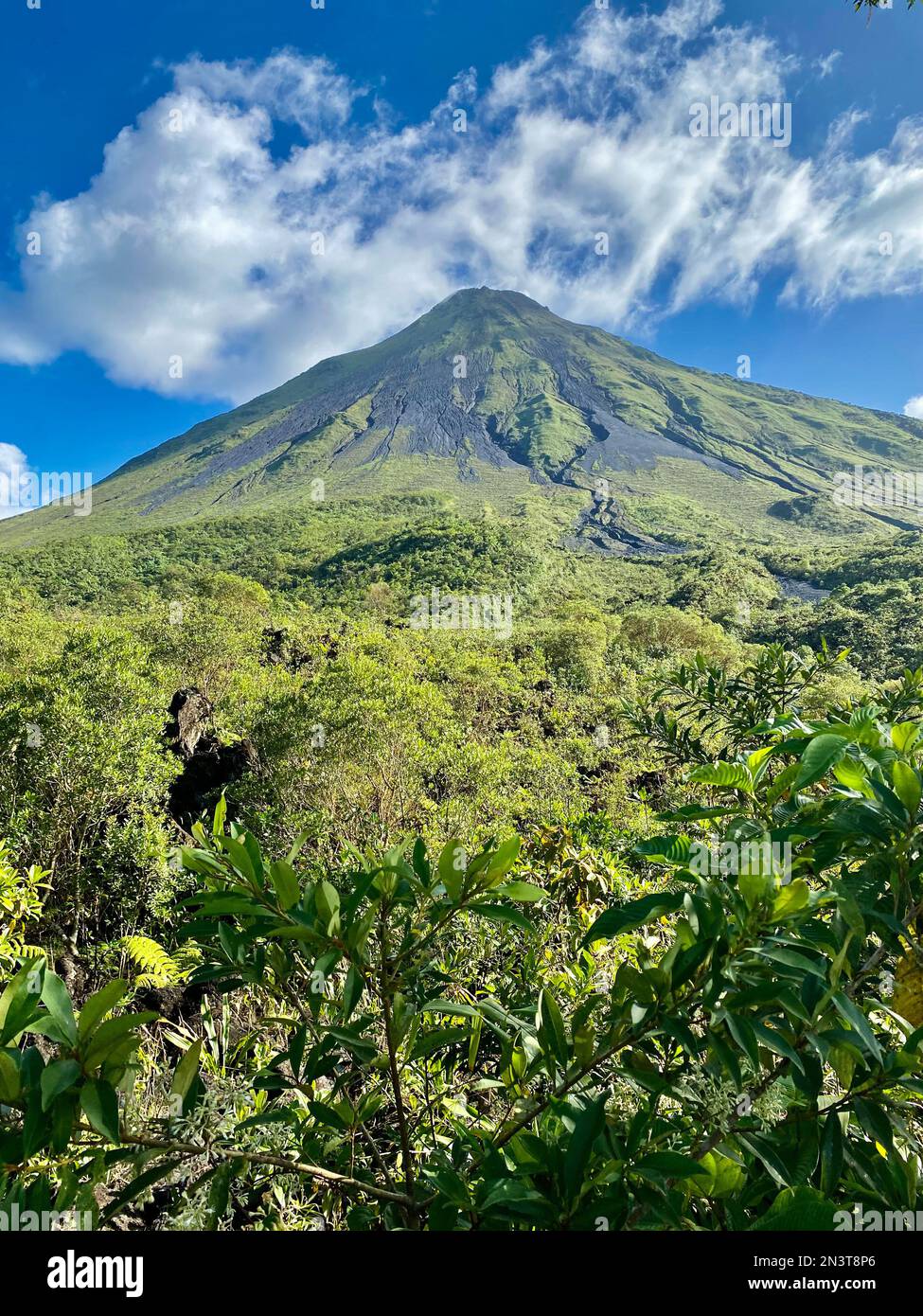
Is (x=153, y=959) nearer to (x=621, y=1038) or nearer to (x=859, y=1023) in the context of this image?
(x=621, y=1038)

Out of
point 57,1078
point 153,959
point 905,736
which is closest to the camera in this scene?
point 57,1078

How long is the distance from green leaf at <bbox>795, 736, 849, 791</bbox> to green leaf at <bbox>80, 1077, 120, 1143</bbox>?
2.81 feet

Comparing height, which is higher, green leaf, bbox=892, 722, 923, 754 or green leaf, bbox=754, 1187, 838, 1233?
green leaf, bbox=892, 722, 923, 754

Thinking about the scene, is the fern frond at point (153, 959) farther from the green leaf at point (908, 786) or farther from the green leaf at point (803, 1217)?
the green leaf at point (908, 786)

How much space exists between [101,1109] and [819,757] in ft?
3.02

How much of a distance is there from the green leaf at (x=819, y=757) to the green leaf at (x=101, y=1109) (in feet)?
2.81

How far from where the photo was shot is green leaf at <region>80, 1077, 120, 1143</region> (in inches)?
24.0

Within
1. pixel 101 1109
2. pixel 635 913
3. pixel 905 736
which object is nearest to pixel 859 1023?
pixel 635 913

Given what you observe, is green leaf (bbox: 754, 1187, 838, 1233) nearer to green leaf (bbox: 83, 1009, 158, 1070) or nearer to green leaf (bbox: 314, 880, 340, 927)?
green leaf (bbox: 314, 880, 340, 927)

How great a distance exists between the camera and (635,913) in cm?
73

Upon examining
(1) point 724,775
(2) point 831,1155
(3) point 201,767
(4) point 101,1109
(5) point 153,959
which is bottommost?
(5) point 153,959

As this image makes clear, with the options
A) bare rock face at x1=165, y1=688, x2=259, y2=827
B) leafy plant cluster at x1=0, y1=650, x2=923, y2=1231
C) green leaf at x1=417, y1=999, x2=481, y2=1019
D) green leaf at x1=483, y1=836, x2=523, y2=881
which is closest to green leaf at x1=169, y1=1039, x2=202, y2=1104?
leafy plant cluster at x1=0, y1=650, x2=923, y2=1231
